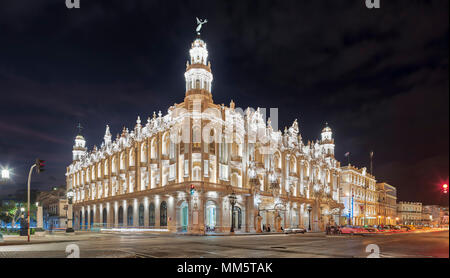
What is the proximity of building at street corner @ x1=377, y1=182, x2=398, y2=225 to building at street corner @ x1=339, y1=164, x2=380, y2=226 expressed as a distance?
2.88m

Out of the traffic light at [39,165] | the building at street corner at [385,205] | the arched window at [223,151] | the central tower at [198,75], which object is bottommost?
the building at street corner at [385,205]

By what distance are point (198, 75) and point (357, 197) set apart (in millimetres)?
68991

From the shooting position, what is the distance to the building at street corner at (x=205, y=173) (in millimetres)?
52625

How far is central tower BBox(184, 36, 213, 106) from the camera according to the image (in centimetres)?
5591

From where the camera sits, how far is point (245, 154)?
59781mm

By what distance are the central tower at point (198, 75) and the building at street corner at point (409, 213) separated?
125 meters

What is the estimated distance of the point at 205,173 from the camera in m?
52.5

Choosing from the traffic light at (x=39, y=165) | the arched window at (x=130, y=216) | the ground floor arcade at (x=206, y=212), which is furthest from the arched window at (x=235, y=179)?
the traffic light at (x=39, y=165)

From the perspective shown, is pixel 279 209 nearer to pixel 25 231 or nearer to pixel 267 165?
pixel 267 165

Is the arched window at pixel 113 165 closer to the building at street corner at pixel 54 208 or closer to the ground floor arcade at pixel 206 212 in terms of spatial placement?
the ground floor arcade at pixel 206 212

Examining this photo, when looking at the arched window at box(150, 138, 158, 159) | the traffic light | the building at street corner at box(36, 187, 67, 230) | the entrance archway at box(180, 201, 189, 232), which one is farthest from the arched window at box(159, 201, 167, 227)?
the building at street corner at box(36, 187, 67, 230)

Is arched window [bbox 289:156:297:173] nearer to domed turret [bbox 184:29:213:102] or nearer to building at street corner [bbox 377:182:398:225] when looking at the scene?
domed turret [bbox 184:29:213:102]

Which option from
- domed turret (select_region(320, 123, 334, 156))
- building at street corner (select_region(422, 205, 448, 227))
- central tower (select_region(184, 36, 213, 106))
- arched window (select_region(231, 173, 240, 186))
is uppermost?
central tower (select_region(184, 36, 213, 106))
